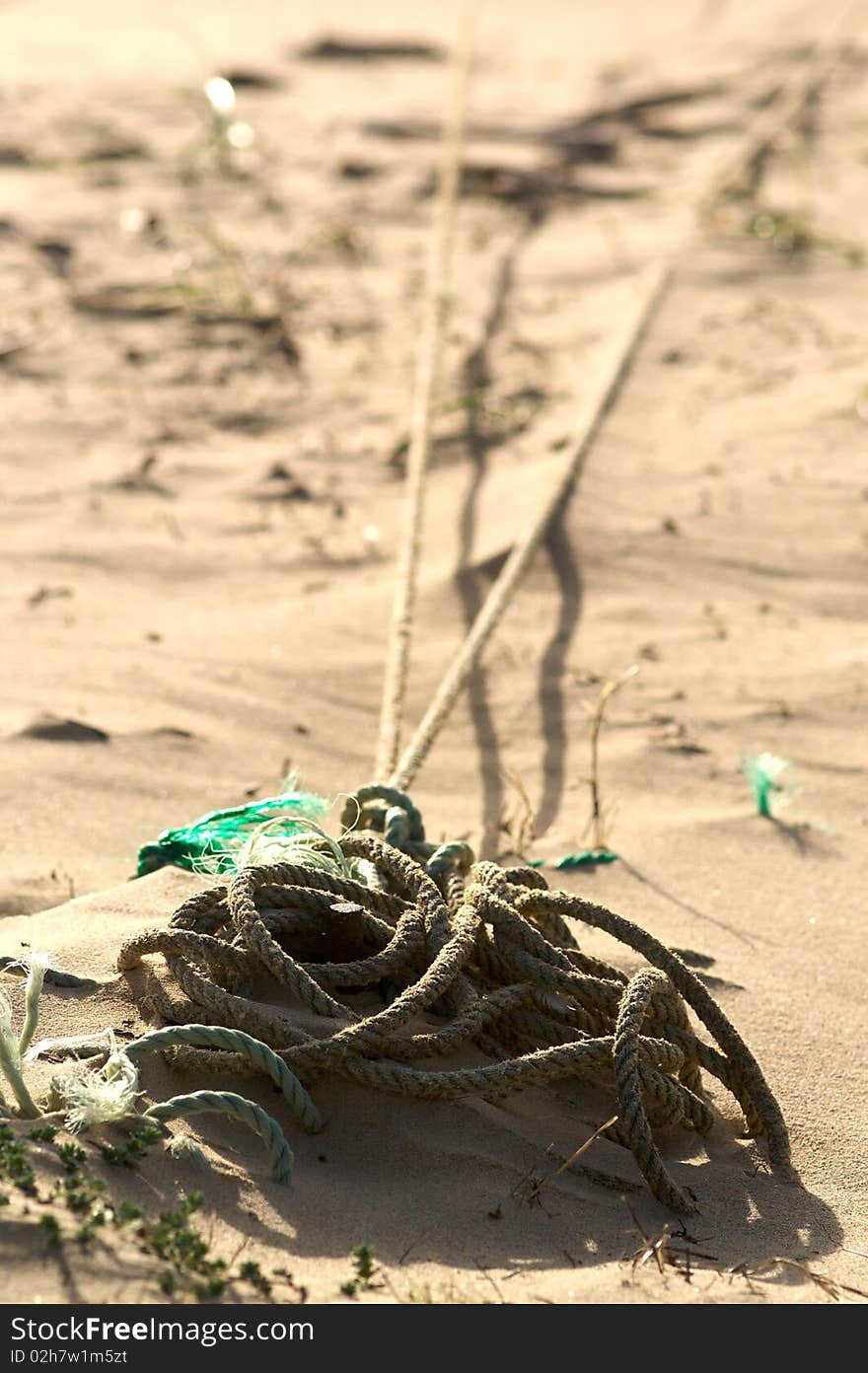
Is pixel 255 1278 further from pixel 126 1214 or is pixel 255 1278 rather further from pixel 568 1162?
pixel 568 1162

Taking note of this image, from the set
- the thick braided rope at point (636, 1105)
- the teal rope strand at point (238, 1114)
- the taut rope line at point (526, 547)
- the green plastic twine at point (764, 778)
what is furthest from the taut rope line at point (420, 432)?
the teal rope strand at point (238, 1114)

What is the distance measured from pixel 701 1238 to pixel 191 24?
8793 mm

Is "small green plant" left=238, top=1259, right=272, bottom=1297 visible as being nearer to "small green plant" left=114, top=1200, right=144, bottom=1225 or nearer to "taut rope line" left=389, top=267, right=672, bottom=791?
"small green plant" left=114, top=1200, right=144, bottom=1225

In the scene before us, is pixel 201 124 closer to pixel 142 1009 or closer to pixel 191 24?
pixel 191 24

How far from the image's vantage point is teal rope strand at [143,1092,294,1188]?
190cm

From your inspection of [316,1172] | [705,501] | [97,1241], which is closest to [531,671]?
[705,501]

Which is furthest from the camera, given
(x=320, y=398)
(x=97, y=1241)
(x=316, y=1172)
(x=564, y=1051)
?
(x=320, y=398)

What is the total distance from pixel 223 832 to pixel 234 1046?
0.62m

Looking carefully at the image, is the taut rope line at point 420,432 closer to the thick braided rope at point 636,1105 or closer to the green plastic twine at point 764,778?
the green plastic twine at point 764,778

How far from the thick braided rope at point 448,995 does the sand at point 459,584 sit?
0.22 feet

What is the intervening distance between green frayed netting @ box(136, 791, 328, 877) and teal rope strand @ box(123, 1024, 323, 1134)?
0.47 metres

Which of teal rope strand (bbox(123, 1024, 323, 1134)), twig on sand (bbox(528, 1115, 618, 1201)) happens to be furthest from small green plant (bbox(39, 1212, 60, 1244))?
twig on sand (bbox(528, 1115, 618, 1201))

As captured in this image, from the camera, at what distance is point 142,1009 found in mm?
2162

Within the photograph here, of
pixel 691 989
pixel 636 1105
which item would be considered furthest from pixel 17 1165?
pixel 691 989
